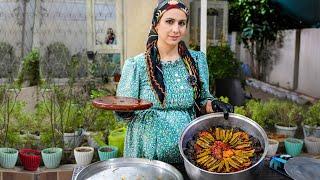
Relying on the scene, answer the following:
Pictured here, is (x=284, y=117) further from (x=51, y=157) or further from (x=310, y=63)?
(x=310, y=63)

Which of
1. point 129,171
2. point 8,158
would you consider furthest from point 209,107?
point 8,158

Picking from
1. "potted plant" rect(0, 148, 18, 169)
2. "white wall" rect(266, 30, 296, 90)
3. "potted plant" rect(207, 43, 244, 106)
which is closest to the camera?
"potted plant" rect(0, 148, 18, 169)

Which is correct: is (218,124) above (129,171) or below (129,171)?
above

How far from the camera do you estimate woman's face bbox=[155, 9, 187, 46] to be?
1.99 m

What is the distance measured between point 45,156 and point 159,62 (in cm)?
192

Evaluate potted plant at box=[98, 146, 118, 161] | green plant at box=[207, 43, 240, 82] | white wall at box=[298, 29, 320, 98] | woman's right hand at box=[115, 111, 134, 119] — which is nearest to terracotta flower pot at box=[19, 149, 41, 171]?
potted plant at box=[98, 146, 118, 161]

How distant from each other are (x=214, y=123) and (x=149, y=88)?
43cm

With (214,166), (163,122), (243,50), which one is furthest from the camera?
(243,50)

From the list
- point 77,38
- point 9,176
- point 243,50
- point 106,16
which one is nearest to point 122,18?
point 106,16

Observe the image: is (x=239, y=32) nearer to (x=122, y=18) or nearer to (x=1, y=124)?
(x=122, y=18)

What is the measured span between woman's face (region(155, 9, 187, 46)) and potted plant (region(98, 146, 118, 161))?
1.78 m

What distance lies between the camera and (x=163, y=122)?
204cm

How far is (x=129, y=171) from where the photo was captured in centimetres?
168

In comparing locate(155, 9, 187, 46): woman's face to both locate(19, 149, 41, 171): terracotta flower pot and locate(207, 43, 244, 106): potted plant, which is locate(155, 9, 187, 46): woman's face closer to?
locate(19, 149, 41, 171): terracotta flower pot
